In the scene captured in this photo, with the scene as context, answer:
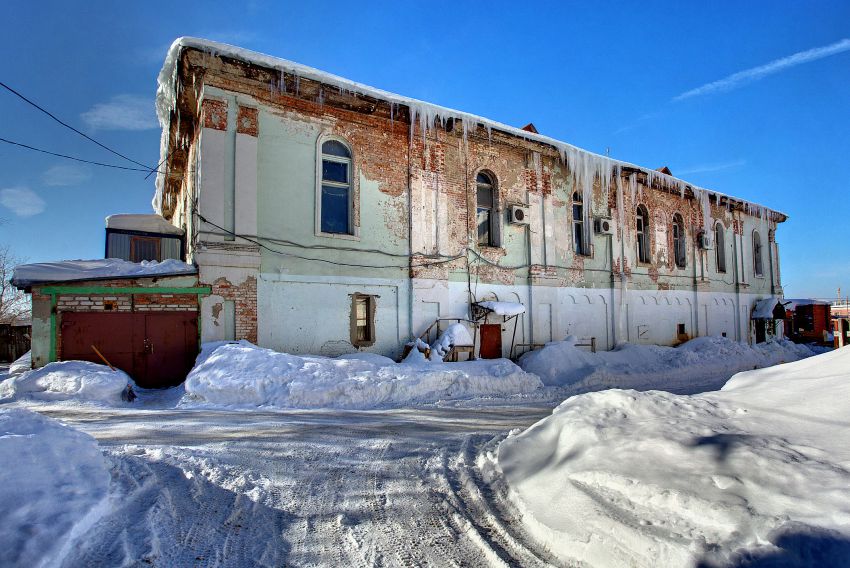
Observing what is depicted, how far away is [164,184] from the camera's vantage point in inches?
674

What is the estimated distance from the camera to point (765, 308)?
838 inches

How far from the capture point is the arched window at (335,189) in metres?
11.4

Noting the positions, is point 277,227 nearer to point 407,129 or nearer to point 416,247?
point 416,247

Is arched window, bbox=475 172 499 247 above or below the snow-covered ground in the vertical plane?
above

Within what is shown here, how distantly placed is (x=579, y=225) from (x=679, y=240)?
19.7ft

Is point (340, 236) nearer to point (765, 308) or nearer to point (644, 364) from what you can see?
point (644, 364)

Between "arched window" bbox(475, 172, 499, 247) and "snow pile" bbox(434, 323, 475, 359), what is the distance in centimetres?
327

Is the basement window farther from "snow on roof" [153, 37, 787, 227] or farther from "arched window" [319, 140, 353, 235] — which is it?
"snow on roof" [153, 37, 787, 227]

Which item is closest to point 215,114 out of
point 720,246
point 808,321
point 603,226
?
point 603,226

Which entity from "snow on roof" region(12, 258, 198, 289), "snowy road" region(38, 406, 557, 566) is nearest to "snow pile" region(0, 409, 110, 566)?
"snowy road" region(38, 406, 557, 566)

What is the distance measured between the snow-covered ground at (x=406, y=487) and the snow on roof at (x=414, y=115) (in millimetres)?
7651

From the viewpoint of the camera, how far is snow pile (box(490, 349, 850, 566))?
2168 mm

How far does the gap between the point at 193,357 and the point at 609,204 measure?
543 inches

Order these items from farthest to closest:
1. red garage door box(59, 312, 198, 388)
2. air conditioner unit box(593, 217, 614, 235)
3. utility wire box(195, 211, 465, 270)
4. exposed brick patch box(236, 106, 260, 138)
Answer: air conditioner unit box(593, 217, 614, 235) < exposed brick patch box(236, 106, 260, 138) < utility wire box(195, 211, 465, 270) < red garage door box(59, 312, 198, 388)
